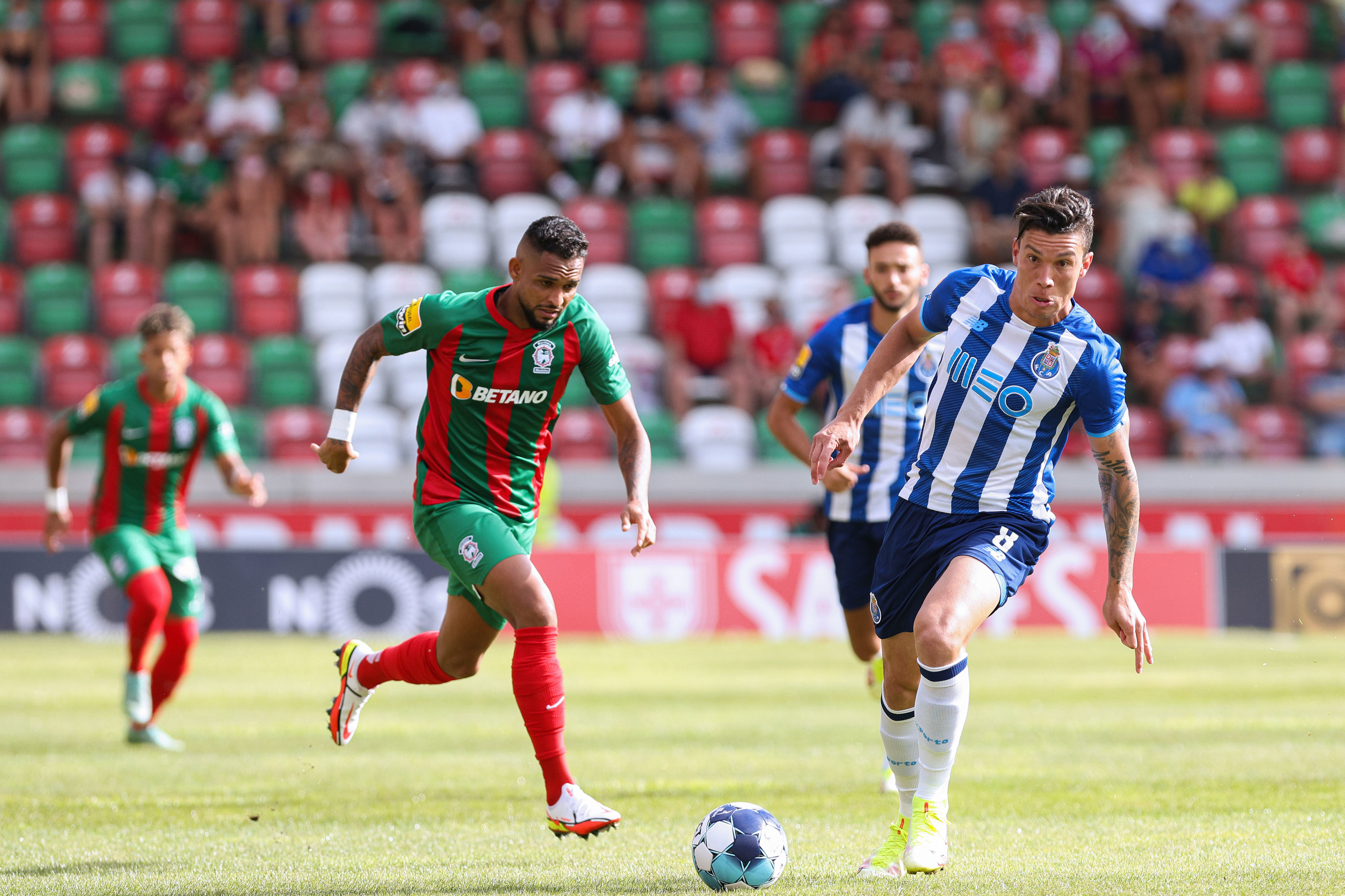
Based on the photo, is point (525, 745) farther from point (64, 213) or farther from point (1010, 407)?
point (64, 213)

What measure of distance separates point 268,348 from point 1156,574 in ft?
35.2

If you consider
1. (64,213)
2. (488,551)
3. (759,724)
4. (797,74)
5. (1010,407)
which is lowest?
(759,724)

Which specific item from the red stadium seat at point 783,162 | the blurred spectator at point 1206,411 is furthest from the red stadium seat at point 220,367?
the blurred spectator at point 1206,411

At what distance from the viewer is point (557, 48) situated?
24.0m

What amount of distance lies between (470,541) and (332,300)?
1528cm

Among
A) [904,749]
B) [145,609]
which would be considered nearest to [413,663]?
[904,749]

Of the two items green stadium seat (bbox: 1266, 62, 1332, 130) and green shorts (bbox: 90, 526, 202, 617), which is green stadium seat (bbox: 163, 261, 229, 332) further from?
green stadium seat (bbox: 1266, 62, 1332, 130)

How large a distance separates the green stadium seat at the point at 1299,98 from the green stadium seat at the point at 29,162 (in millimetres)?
17404

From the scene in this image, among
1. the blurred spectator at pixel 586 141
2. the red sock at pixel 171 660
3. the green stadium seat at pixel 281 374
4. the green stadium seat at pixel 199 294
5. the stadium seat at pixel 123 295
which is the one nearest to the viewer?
the red sock at pixel 171 660

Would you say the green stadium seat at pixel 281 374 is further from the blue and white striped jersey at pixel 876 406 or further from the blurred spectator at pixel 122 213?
the blue and white striped jersey at pixel 876 406

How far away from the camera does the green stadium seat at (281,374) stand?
66.7 ft

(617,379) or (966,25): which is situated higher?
(966,25)

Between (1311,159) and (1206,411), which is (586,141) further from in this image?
(1311,159)

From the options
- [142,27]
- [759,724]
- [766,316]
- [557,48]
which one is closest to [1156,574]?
[766,316]
